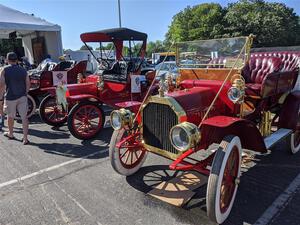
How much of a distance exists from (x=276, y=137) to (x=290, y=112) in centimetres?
74

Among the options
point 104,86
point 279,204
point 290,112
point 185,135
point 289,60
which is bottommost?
point 279,204

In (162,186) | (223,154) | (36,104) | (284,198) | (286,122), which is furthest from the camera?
(36,104)

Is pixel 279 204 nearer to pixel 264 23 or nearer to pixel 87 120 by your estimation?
pixel 87 120

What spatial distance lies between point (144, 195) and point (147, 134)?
71 centimetres

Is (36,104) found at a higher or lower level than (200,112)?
lower

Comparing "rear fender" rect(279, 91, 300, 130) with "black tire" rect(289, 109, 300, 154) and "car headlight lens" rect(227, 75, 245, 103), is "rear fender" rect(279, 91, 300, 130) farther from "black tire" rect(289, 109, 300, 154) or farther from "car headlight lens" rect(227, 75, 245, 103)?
"car headlight lens" rect(227, 75, 245, 103)

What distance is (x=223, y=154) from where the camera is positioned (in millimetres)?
2699

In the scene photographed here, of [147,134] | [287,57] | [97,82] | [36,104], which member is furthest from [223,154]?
[36,104]

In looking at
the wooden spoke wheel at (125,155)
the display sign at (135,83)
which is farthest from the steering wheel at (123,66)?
the wooden spoke wheel at (125,155)

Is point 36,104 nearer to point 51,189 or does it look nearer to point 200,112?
point 51,189

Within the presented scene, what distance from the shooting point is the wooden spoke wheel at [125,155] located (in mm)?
3516

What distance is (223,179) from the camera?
284 cm

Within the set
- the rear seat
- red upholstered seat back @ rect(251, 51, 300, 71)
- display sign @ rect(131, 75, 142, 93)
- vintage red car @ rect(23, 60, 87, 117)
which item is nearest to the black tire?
the rear seat

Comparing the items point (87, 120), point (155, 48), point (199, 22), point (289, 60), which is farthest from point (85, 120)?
point (155, 48)
